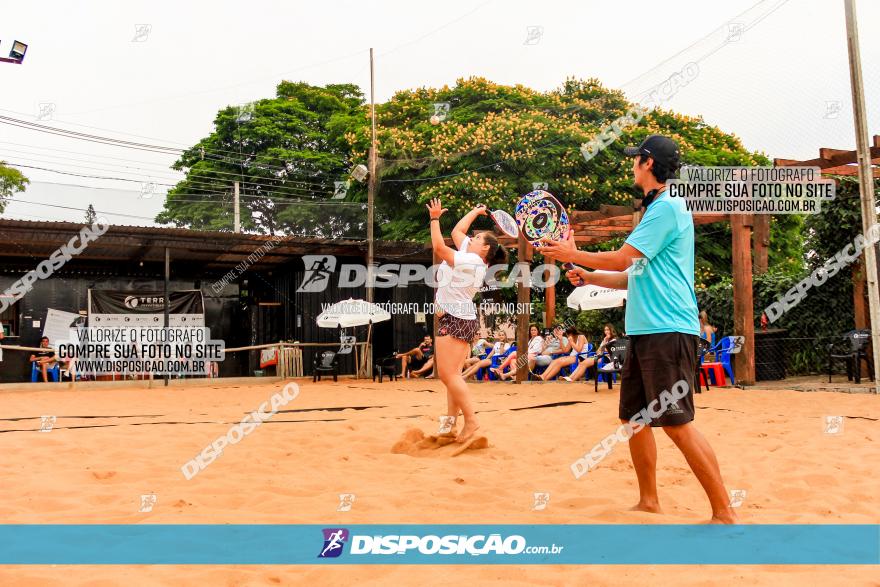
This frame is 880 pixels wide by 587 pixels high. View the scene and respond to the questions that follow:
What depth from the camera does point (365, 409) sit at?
28.7 feet

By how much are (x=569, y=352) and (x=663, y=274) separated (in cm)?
1134

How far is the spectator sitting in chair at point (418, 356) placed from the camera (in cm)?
1803

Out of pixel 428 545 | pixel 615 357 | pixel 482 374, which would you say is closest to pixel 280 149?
pixel 482 374

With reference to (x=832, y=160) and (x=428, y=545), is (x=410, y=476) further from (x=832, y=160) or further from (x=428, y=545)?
(x=832, y=160)

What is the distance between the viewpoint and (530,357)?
14703 millimetres

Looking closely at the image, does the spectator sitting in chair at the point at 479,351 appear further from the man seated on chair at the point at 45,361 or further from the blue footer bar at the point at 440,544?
the blue footer bar at the point at 440,544

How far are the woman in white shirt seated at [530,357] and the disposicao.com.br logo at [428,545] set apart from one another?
37.9 ft

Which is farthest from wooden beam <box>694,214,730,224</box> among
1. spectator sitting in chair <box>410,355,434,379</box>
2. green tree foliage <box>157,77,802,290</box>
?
spectator sitting in chair <box>410,355,434,379</box>

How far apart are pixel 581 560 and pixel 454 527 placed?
0.65 metres

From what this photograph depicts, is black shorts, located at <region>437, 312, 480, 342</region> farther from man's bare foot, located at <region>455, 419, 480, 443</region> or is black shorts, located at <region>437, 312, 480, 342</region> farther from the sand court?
the sand court

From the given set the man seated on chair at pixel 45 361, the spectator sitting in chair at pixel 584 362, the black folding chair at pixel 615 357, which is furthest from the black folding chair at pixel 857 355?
the man seated on chair at pixel 45 361
